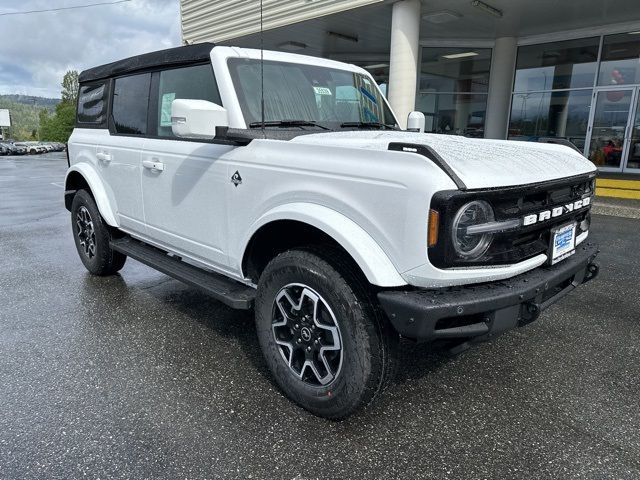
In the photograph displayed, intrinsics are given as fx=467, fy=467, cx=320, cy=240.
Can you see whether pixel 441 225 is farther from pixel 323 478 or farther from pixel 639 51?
pixel 639 51

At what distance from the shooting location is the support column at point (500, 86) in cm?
1256

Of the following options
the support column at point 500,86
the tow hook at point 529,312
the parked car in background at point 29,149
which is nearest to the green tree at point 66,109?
the parked car in background at point 29,149

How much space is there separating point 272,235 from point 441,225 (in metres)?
1.13

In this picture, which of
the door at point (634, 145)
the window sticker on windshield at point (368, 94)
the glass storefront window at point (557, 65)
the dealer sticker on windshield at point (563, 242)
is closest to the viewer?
the dealer sticker on windshield at point (563, 242)

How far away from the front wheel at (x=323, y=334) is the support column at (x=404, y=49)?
744cm

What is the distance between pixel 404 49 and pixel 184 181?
7.75 m

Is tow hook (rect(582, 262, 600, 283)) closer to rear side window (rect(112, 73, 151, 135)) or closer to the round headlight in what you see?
the round headlight

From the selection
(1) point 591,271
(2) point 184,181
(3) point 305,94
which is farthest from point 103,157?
(1) point 591,271

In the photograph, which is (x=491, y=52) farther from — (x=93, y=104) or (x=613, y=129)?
(x=93, y=104)

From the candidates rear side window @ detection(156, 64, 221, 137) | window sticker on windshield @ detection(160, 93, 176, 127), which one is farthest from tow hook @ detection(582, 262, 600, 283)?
window sticker on windshield @ detection(160, 93, 176, 127)

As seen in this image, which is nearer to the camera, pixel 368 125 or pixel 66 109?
pixel 368 125

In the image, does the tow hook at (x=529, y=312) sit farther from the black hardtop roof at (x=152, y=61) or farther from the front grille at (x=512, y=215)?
the black hardtop roof at (x=152, y=61)

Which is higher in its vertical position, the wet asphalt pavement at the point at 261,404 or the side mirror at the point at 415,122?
the side mirror at the point at 415,122

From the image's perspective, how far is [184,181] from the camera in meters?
3.18
